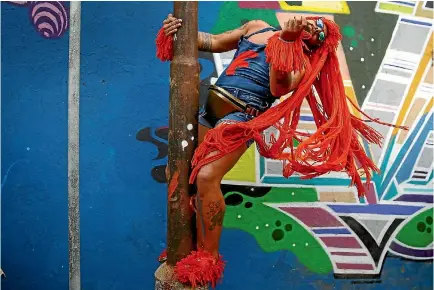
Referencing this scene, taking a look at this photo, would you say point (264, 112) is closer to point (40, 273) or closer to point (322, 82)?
point (322, 82)

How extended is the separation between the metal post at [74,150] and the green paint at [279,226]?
95 cm

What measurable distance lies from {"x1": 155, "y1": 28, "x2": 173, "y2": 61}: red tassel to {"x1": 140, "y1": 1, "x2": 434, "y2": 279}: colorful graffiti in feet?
3.64

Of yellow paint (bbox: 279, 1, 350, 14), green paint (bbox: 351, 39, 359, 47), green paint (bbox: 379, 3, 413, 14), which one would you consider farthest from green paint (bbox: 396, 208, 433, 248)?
yellow paint (bbox: 279, 1, 350, 14)

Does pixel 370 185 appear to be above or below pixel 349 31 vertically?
below

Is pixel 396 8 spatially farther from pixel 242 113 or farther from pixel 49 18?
pixel 49 18

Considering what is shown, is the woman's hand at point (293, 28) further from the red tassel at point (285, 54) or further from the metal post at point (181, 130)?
the metal post at point (181, 130)

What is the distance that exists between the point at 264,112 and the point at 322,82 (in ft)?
1.02

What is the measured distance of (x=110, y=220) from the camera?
11.3 ft

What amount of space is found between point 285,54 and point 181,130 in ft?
1.70

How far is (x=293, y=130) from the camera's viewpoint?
2.48 m

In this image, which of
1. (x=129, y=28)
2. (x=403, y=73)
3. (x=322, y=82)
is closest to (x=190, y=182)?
(x=322, y=82)

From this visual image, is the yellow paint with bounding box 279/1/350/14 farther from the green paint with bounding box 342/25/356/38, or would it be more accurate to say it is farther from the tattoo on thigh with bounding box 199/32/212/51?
the tattoo on thigh with bounding box 199/32/212/51

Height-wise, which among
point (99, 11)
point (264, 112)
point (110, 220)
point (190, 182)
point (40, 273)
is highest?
point (99, 11)

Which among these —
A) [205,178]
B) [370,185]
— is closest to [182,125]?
[205,178]
